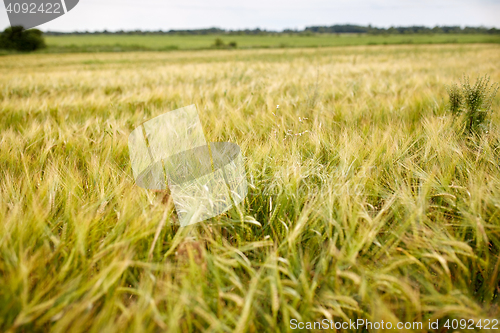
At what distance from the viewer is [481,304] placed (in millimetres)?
672

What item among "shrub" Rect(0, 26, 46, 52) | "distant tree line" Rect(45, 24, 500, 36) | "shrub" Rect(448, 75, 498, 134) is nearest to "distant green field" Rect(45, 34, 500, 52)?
"shrub" Rect(0, 26, 46, 52)

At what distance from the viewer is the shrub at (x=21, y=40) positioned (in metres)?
35.8

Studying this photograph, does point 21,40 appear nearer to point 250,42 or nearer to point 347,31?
point 250,42

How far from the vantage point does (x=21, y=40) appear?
3584cm

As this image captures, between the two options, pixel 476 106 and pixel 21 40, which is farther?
pixel 21 40

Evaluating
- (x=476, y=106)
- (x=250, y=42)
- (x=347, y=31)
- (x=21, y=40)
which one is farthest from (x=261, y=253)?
(x=347, y=31)

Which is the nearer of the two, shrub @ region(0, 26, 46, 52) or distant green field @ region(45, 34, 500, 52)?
distant green field @ region(45, 34, 500, 52)

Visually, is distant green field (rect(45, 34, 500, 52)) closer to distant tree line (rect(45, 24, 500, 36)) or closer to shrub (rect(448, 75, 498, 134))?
distant tree line (rect(45, 24, 500, 36))

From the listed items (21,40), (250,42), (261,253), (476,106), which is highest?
(250,42)

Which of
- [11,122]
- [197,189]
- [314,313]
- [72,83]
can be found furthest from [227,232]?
[72,83]

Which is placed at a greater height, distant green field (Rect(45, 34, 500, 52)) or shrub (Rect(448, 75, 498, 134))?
distant green field (Rect(45, 34, 500, 52))

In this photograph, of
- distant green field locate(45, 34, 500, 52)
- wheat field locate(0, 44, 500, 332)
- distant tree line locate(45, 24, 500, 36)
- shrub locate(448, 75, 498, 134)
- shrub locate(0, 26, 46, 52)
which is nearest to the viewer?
wheat field locate(0, 44, 500, 332)

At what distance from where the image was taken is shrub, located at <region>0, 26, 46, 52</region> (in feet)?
117

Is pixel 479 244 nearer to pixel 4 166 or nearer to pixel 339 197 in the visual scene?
pixel 339 197
